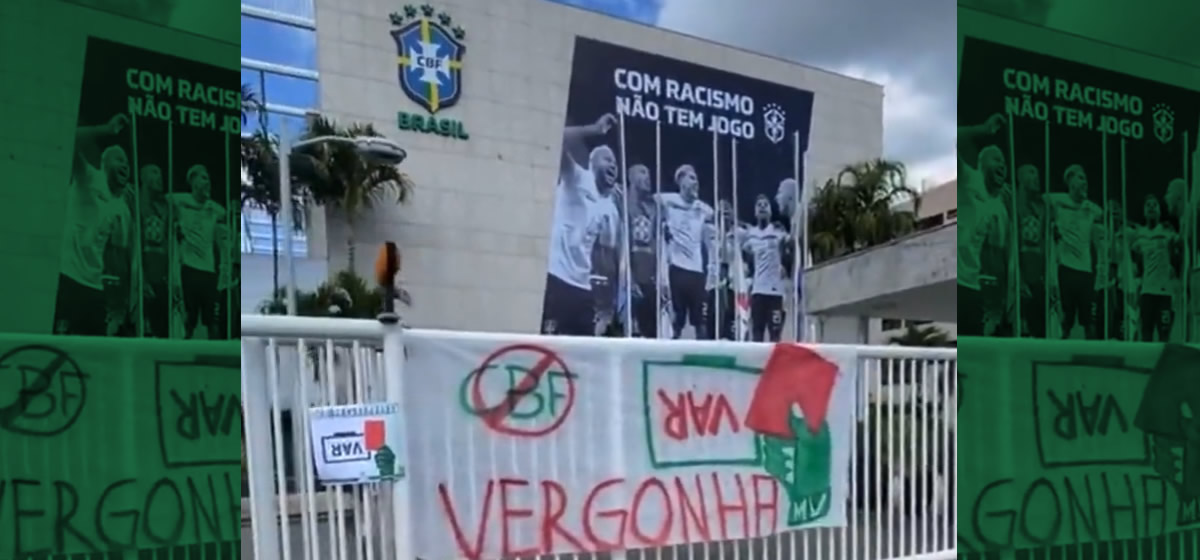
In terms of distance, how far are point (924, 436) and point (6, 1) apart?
4.08 meters

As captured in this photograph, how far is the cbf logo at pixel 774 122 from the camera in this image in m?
41.7

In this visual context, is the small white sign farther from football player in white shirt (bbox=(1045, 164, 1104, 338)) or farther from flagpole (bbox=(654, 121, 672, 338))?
flagpole (bbox=(654, 121, 672, 338))

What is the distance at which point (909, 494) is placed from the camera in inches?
185

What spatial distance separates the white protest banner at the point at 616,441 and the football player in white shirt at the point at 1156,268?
51.4 inches

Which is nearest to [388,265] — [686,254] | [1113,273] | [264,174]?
[1113,273]

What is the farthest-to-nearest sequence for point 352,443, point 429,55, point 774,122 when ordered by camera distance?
point 774,122
point 429,55
point 352,443

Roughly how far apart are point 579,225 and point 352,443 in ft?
109

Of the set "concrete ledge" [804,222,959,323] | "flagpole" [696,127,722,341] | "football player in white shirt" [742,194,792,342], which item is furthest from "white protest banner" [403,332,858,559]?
"football player in white shirt" [742,194,792,342]

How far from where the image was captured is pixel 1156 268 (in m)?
3.40

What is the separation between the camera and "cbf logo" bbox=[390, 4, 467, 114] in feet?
109

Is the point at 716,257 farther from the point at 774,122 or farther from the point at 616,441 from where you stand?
the point at 616,441

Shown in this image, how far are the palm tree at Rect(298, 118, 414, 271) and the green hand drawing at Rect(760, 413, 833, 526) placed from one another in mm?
24589

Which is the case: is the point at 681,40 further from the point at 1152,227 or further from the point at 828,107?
the point at 1152,227

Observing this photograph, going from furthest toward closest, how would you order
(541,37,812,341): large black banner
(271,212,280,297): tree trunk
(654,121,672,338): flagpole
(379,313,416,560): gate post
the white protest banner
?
(654,121,672,338): flagpole → (541,37,812,341): large black banner → (271,212,280,297): tree trunk → the white protest banner → (379,313,416,560): gate post
